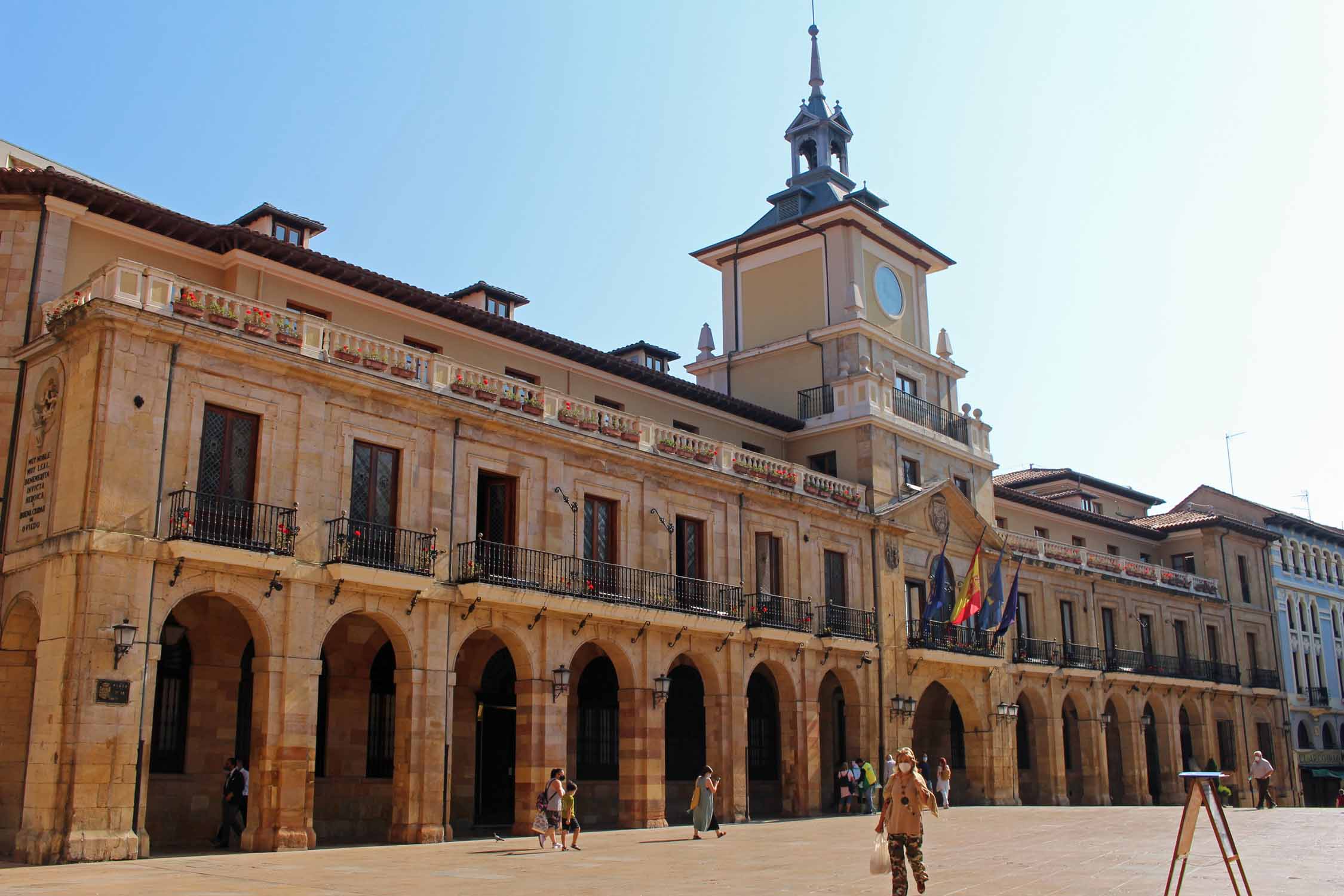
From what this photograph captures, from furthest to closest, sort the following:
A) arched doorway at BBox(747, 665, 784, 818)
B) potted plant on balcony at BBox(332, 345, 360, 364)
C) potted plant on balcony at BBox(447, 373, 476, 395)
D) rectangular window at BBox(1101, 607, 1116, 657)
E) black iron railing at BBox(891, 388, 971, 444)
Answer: rectangular window at BBox(1101, 607, 1116, 657)
black iron railing at BBox(891, 388, 971, 444)
arched doorway at BBox(747, 665, 784, 818)
potted plant on balcony at BBox(447, 373, 476, 395)
potted plant on balcony at BBox(332, 345, 360, 364)

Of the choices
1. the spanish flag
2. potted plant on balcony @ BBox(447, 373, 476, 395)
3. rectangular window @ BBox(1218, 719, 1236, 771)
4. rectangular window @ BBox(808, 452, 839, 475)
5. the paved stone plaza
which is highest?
rectangular window @ BBox(808, 452, 839, 475)

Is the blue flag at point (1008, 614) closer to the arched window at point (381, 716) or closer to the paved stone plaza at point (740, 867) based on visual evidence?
the paved stone plaza at point (740, 867)

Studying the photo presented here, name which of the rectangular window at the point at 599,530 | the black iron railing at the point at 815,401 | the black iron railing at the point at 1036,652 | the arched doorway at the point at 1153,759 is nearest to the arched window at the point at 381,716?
the rectangular window at the point at 599,530

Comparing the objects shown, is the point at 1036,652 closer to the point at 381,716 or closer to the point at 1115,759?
the point at 1115,759

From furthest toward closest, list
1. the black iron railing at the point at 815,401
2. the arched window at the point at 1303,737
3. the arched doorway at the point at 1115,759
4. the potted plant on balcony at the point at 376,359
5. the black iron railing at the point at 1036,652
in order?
the arched window at the point at 1303,737, the arched doorway at the point at 1115,759, the black iron railing at the point at 1036,652, the black iron railing at the point at 815,401, the potted plant on balcony at the point at 376,359

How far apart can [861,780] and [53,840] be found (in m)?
19.8

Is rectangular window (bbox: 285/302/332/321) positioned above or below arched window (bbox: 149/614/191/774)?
above

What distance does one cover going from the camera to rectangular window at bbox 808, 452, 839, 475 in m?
35.7

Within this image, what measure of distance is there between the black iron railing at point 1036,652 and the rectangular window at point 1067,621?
1.55 metres

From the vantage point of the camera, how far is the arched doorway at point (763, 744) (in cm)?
3303

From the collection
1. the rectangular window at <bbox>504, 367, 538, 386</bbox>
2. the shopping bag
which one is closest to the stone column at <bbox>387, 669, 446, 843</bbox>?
the rectangular window at <bbox>504, 367, 538, 386</bbox>

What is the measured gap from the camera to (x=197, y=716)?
2233 centimetres

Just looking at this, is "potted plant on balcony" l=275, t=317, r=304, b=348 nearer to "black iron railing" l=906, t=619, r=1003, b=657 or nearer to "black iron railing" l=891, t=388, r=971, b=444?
"black iron railing" l=891, t=388, r=971, b=444

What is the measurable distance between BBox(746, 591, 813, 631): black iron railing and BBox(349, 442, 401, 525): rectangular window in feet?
33.6
